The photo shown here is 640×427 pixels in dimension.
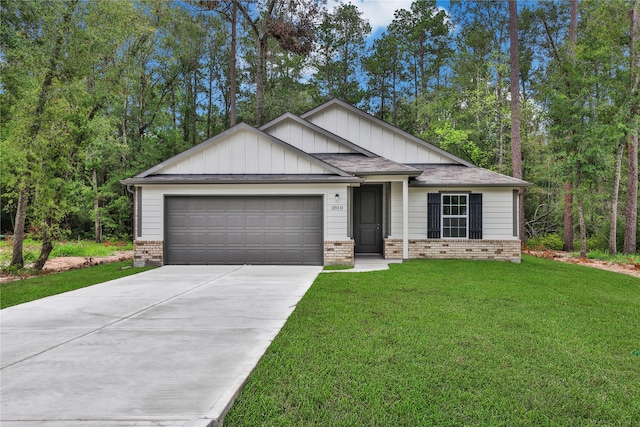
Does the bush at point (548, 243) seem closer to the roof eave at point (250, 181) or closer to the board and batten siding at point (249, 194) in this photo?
the board and batten siding at point (249, 194)

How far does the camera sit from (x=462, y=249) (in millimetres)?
12523

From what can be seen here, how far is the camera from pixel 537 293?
24.2 ft

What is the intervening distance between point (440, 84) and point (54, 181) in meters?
22.2

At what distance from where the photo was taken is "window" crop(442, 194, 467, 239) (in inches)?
498

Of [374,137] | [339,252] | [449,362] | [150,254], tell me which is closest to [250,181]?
[339,252]

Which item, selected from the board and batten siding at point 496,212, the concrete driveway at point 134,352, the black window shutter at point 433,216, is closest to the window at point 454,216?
the black window shutter at point 433,216

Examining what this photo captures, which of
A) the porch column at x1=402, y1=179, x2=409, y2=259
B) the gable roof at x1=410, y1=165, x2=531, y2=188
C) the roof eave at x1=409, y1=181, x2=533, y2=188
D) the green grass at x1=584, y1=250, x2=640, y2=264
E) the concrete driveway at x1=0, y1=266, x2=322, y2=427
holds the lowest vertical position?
the green grass at x1=584, y1=250, x2=640, y2=264

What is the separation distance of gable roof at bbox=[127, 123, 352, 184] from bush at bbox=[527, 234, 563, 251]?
38.0ft

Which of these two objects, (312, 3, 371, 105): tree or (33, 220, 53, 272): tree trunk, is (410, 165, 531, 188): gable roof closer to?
(33, 220, 53, 272): tree trunk

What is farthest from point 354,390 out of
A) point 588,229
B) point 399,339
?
point 588,229

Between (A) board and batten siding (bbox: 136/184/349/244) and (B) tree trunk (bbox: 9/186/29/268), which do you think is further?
(B) tree trunk (bbox: 9/186/29/268)

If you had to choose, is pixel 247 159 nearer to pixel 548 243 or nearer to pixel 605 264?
pixel 605 264

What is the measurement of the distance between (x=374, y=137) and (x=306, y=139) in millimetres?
2467

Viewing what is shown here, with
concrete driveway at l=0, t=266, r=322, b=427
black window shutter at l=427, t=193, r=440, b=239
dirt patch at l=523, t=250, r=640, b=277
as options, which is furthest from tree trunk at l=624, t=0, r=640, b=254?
concrete driveway at l=0, t=266, r=322, b=427
